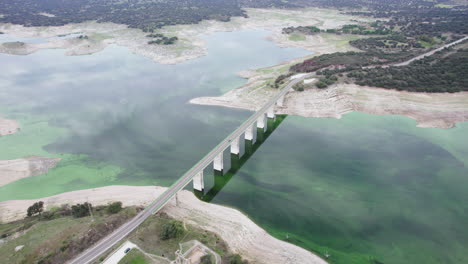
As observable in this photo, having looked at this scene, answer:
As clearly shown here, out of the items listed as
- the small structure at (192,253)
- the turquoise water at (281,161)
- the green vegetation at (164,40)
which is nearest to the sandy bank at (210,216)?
the turquoise water at (281,161)

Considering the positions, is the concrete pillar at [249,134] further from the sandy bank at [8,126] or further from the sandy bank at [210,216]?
the sandy bank at [8,126]

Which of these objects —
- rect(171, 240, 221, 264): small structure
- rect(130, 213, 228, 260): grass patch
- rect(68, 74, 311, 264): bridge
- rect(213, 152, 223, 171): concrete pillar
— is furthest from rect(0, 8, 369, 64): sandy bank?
rect(171, 240, 221, 264): small structure

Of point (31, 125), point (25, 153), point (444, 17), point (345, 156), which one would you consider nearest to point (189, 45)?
point (31, 125)

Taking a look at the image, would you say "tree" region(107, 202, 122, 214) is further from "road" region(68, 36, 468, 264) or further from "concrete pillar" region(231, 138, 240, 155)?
"concrete pillar" region(231, 138, 240, 155)

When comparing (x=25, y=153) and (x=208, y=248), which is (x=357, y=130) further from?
(x=25, y=153)

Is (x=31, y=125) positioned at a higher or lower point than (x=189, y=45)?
lower
